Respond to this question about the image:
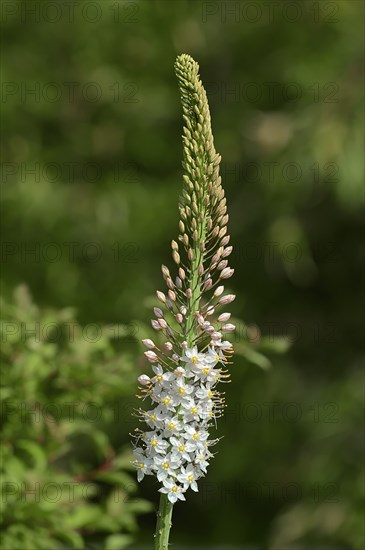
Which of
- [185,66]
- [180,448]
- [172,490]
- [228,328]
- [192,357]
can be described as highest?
[185,66]

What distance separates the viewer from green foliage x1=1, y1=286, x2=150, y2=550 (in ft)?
14.6

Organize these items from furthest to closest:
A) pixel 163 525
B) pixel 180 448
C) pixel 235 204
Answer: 1. pixel 235 204
2. pixel 163 525
3. pixel 180 448

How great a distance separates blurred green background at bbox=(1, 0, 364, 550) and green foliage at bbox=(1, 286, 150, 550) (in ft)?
14.2

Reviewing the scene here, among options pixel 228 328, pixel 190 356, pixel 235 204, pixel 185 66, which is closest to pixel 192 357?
pixel 190 356

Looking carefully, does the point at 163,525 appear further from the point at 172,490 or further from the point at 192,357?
the point at 192,357

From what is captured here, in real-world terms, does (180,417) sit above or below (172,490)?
above

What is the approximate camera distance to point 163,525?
9.82ft

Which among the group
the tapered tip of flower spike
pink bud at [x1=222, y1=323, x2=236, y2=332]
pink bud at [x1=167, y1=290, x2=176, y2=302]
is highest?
the tapered tip of flower spike

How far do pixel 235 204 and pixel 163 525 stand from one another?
788 centimetres

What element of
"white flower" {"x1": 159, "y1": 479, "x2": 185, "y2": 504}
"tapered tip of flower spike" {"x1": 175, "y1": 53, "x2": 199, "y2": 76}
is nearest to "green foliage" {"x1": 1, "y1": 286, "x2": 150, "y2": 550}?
"white flower" {"x1": 159, "y1": 479, "x2": 185, "y2": 504}

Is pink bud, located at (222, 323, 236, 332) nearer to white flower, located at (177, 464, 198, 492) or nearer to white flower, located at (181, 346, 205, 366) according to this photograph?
white flower, located at (181, 346, 205, 366)

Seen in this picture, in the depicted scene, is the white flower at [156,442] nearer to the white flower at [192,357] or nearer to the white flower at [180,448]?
the white flower at [180,448]

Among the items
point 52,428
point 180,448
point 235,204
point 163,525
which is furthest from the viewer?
point 235,204

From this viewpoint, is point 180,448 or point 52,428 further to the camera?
point 52,428
